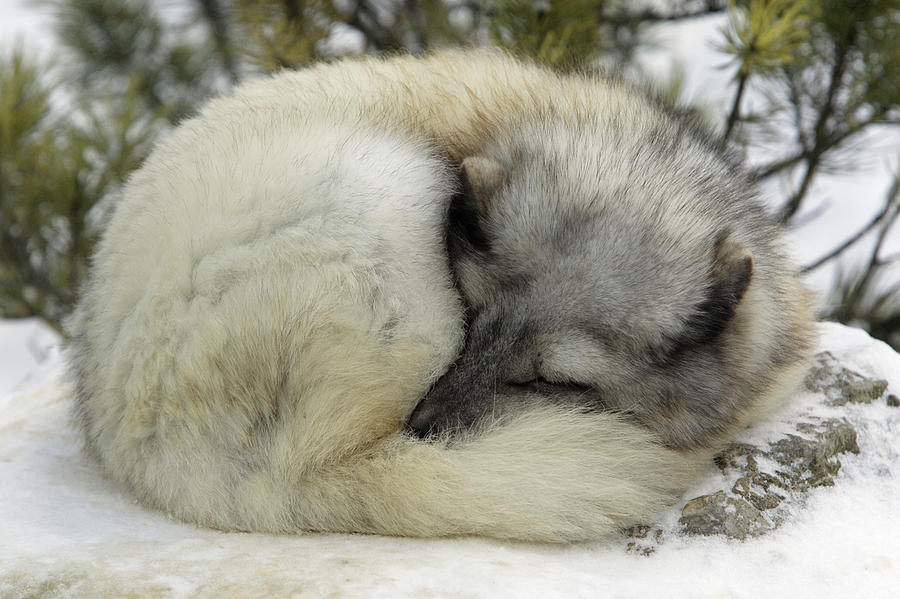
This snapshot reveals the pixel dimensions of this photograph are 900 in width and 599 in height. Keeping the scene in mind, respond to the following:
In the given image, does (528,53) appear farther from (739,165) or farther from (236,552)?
(236,552)

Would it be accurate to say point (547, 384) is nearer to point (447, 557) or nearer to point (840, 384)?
point (447, 557)

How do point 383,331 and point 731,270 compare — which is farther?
point 731,270

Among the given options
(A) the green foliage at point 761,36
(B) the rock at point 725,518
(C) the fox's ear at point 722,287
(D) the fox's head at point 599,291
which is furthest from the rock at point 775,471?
(A) the green foliage at point 761,36

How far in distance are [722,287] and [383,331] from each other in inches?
32.1

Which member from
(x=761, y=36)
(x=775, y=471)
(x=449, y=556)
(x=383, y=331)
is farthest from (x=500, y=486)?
(x=761, y=36)

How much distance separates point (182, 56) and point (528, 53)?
7.07 feet

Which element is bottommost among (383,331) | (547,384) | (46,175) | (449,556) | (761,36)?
(46,175)

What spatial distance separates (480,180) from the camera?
2.08 metres

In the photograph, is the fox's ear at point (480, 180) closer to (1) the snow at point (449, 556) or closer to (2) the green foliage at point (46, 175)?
(1) the snow at point (449, 556)

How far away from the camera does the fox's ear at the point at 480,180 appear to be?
A: 2078 mm

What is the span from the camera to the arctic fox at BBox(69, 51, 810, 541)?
5.98 ft

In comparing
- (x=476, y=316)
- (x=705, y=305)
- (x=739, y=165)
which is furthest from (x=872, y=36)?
(x=476, y=316)

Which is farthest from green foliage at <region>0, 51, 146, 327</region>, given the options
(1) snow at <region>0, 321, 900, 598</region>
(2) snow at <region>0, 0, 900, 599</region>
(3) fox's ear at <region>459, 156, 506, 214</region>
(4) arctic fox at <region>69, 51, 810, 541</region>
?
(3) fox's ear at <region>459, 156, 506, 214</region>

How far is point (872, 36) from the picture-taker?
3074 mm
